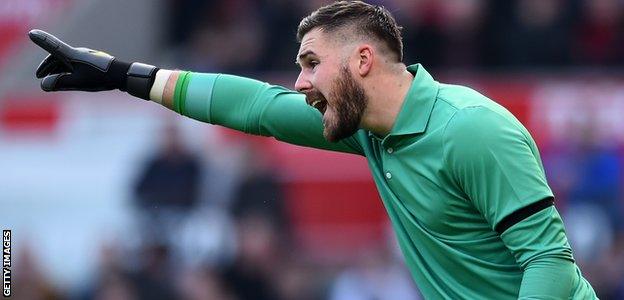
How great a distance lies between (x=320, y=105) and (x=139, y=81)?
0.72 metres

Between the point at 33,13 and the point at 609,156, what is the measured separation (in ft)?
18.9

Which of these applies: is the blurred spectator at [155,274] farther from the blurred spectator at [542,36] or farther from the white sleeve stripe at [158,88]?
the white sleeve stripe at [158,88]

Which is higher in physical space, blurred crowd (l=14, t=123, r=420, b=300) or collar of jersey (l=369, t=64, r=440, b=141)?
collar of jersey (l=369, t=64, r=440, b=141)

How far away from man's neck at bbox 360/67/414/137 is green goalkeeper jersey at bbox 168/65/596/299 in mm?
41

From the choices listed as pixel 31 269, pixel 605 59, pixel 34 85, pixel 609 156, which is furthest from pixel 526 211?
pixel 34 85

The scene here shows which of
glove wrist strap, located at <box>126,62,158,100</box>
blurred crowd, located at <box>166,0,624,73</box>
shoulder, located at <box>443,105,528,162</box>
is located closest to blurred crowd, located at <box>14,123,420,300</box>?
blurred crowd, located at <box>166,0,624,73</box>

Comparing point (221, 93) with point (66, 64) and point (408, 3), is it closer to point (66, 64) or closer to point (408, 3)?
point (66, 64)

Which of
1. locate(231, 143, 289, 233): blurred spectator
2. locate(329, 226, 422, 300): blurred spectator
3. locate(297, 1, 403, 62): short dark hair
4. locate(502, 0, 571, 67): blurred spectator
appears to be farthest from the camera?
locate(502, 0, 571, 67): blurred spectator

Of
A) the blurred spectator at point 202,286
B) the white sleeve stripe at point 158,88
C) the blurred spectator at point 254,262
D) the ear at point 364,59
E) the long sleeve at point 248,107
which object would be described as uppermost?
the ear at point 364,59

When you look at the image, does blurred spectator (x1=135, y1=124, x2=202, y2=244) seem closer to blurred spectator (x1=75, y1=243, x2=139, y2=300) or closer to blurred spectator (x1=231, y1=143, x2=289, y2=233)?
blurred spectator (x1=75, y1=243, x2=139, y2=300)

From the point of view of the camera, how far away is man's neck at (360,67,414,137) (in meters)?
4.59

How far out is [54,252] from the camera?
10805mm

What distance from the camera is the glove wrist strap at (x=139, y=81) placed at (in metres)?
4.93

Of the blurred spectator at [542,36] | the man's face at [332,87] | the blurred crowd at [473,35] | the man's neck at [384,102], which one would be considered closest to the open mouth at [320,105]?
the man's face at [332,87]
